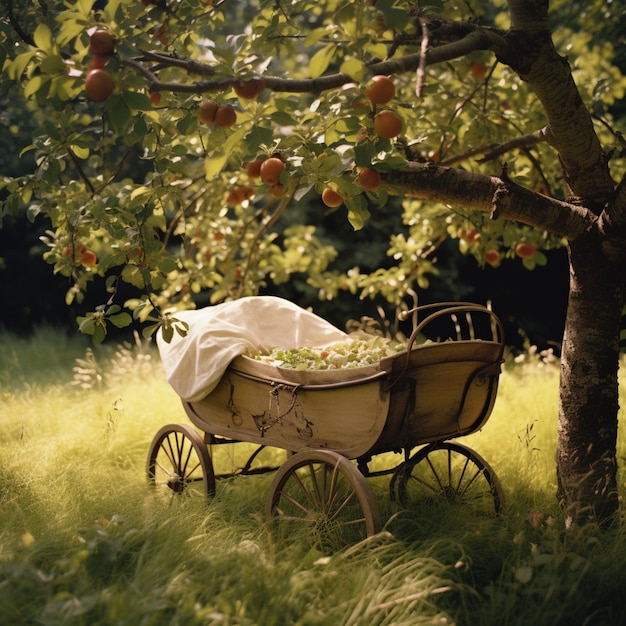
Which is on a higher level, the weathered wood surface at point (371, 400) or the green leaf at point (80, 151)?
the green leaf at point (80, 151)

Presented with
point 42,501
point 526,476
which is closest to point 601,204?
point 526,476

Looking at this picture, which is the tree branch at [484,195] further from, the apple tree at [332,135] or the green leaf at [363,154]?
the green leaf at [363,154]

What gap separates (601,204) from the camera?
3.09 m

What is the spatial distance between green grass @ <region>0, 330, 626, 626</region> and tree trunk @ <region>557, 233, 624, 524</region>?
207 millimetres

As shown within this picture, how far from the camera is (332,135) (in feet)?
7.62

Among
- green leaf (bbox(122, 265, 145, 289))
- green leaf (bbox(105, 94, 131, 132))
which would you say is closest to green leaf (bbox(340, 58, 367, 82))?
green leaf (bbox(105, 94, 131, 132))

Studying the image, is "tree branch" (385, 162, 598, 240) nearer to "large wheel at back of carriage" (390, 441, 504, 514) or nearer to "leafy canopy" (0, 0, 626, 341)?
"leafy canopy" (0, 0, 626, 341)

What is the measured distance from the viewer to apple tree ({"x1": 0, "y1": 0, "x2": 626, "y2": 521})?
2.08 m

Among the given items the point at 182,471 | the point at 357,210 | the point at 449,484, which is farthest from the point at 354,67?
the point at 182,471

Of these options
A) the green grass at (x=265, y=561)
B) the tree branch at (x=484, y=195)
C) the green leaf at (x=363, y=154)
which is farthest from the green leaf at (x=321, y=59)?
the green grass at (x=265, y=561)

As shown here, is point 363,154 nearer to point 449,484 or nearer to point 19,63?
point 19,63

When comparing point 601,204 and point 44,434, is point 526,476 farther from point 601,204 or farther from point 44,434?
point 44,434

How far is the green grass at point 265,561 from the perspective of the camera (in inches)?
84.9

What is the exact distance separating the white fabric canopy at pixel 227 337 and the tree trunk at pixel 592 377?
3.97 feet
